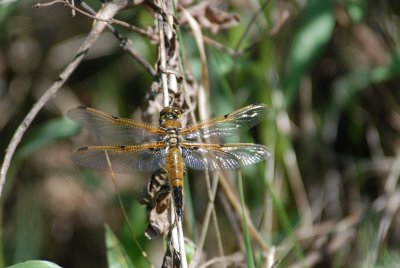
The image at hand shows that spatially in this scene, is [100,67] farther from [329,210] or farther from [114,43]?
[329,210]

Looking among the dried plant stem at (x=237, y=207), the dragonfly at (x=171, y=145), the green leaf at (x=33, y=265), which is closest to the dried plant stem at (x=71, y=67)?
the dragonfly at (x=171, y=145)

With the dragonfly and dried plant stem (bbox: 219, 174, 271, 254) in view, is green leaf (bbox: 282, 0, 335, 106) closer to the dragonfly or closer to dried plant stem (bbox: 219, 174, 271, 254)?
dried plant stem (bbox: 219, 174, 271, 254)

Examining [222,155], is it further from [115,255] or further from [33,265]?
[33,265]

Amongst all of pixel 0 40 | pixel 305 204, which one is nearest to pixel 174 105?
pixel 305 204

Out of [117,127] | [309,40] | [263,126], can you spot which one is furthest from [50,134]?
[309,40]

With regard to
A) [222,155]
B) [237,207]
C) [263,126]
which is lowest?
[237,207]

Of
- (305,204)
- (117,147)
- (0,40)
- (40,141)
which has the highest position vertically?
(0,40)


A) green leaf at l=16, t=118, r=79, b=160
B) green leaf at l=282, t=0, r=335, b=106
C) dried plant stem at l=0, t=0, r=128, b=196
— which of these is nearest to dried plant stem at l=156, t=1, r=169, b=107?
dried plant stem at l=0, t=0, r=128, b=196

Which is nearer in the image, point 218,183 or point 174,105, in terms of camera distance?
point 174,105
